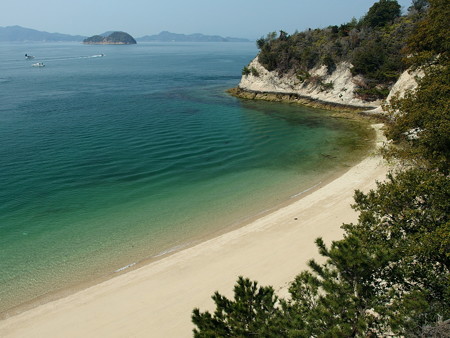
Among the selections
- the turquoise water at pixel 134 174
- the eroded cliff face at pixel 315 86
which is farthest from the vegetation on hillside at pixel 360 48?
the turquoise water at pixel 134 174

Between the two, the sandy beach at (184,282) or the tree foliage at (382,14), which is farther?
the tree foliage at (382,14)

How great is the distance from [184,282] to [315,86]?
5286cm

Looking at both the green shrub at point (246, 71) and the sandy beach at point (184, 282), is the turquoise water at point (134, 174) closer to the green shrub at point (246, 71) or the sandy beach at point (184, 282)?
the sandy beach at point (184, 282)

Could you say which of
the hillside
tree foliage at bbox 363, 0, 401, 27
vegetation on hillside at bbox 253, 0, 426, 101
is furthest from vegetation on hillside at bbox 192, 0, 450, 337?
tree foliage at bbox 363, 0, 401, 27

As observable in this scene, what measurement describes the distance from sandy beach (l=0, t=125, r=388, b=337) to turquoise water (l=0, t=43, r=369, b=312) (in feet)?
5.04

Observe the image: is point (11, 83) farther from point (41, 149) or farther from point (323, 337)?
point (323, 337)

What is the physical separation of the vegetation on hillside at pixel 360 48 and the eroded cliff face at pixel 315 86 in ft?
3.20

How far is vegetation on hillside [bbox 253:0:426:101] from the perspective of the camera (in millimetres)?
52469

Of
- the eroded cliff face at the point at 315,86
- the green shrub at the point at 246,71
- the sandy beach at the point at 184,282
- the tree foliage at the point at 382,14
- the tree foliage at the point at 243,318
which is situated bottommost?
the sandy beach at the point at 184,282

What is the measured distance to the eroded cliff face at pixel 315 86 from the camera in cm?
5503

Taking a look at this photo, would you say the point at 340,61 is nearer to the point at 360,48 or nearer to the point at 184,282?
the point at 360,48

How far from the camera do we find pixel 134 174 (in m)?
29.8

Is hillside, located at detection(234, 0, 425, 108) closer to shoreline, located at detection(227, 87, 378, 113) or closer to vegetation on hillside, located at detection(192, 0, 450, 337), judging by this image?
shoreline, located at detection(227, 87, 378, 113)

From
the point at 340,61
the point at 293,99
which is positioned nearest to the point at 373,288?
the point at 340,61
